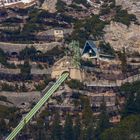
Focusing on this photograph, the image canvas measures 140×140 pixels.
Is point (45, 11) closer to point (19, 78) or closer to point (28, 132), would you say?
point (19, 78)

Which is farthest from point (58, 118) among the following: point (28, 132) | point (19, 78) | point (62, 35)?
point (62, 35)

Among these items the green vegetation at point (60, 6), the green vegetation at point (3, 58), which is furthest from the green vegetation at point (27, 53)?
the green vegetation at point (60, 6)

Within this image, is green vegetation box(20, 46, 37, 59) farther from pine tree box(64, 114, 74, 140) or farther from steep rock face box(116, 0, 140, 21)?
pine tree box(64, 114, 74, 140)

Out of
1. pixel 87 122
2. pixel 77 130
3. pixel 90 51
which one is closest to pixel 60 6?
pixel 90 51

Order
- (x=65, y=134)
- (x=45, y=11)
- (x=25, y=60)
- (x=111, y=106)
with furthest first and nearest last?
(x=45, y=11)
(x=25, y=60)
(x=111, y=106)
(x=65, y=134)

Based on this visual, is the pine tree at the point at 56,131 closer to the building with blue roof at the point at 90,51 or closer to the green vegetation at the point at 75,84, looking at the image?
the green vegetation at the point at 75,84

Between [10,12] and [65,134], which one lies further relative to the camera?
[10,12]
